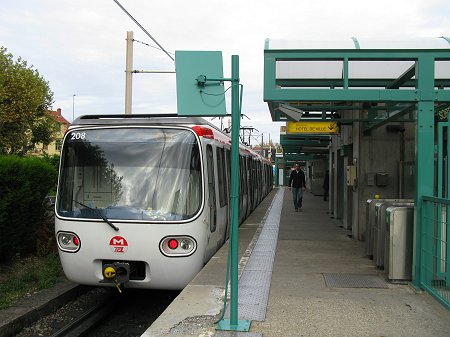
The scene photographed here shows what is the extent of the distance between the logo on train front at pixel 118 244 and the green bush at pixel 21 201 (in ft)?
7.12

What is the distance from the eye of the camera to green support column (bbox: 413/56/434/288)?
6320 millimetres

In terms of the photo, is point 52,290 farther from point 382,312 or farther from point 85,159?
point 382,312

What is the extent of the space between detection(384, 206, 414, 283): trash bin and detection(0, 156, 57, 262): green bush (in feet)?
18.2

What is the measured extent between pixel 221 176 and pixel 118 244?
2801 millimetres

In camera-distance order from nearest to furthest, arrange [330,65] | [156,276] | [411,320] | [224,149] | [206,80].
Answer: [206,80] → [411,320] → [156,276] → [330,65] → [224,149]

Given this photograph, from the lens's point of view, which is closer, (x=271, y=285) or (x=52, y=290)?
(x=271, y=285)

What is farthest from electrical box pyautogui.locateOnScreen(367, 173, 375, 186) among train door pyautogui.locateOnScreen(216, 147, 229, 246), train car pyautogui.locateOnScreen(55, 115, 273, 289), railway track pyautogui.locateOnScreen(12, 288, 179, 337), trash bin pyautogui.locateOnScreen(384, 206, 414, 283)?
railway track pyautogui.locateOnScreen(12, 288, 179, 337)

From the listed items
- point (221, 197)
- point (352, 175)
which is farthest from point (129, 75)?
point (221, 197)

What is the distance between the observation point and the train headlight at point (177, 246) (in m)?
6.33

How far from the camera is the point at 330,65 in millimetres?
7605

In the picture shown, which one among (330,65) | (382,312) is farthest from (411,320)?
(330,65)

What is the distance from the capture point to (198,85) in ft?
15.6

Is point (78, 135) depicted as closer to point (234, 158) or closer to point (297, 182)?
point (234, 158)

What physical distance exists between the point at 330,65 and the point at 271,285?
11.1ft
